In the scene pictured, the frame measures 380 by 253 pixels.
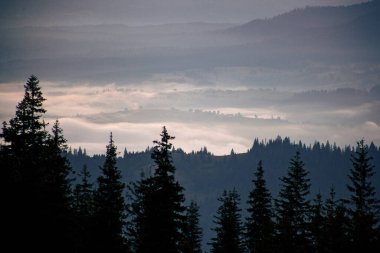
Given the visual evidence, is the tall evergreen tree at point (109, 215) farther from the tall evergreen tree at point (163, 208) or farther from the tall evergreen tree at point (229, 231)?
the tall evergreen tree at point (229, 231)

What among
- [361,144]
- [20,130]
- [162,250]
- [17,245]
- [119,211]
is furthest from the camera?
[361,144]

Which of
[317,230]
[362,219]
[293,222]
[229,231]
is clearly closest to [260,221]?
[293,222]

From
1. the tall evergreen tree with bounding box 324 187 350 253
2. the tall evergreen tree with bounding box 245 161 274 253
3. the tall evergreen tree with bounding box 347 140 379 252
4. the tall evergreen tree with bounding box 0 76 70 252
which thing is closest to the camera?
the tall evergreen tree with bounding box 0 76 70 252

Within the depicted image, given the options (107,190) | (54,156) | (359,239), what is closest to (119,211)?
(107,190)

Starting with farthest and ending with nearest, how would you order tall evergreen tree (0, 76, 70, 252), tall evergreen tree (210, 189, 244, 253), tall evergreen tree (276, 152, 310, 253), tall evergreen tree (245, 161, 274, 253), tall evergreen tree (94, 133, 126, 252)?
tall evergreen tree (210, 189, 244, 253) < tall evergreen tree (245, 161, 274, 253) < tall evergreen tree (276, 152, 310, 253) < tall evergreen tree (94, 133, 126, 252) < tall evergreen tree (0, 76, 70, 252)

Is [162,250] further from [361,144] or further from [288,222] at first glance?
[361,144]

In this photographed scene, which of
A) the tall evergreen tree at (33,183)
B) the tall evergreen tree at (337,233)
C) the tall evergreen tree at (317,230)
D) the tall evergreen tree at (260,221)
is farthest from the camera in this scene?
the tall evergreen tree at (317,230)

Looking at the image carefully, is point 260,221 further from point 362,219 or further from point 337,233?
point 362,219

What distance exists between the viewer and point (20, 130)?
49.9 metres

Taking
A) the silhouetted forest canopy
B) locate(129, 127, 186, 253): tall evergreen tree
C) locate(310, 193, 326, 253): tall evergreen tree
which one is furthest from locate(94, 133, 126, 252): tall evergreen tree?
locate(310, 193, 326, 253): tall evergreen tree

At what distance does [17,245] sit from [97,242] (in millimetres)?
11091

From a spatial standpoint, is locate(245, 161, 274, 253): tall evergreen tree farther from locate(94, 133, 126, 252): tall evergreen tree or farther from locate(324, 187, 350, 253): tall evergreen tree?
locate(94, 133, 126, 252): tall evergreen tree

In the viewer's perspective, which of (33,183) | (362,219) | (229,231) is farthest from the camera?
(229,231)

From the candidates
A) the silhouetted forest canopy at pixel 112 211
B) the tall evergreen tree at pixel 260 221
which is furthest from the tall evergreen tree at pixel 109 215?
the tall evergreen tree at pixel 260 221
